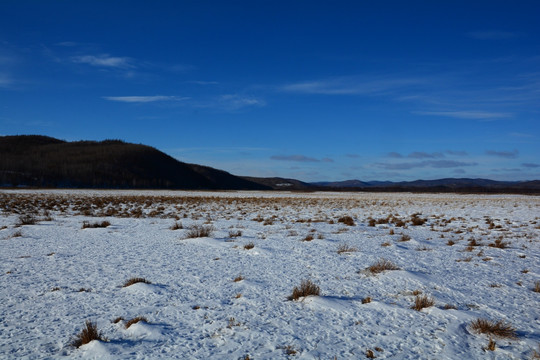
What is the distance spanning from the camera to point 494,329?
13.6 ft

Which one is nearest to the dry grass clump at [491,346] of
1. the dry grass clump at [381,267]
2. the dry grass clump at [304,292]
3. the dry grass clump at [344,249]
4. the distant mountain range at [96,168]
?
the dry grass clump at [304,292]

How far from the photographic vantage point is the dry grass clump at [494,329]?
407 centimetres

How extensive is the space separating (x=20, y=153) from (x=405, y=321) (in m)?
166

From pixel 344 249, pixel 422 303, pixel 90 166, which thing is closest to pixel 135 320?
pixel 422 303

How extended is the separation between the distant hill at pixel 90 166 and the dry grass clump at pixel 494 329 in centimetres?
11563

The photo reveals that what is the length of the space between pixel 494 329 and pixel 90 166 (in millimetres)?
137515

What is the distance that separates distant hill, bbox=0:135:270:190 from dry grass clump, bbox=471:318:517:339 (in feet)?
379

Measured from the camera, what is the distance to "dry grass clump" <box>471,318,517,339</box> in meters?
4.07

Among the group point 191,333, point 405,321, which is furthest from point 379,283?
point 191,333

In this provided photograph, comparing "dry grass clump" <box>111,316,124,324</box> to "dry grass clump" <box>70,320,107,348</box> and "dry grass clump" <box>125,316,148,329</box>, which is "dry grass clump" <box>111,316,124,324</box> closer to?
"dry grass clump" <box>125,316,148,329</box>

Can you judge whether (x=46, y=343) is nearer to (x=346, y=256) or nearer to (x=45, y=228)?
(x=346, y=256)

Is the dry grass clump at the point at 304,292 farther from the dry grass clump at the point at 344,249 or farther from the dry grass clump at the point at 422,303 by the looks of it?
the dry grass clump at the point at 344,249

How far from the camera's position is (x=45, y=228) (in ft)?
40.5

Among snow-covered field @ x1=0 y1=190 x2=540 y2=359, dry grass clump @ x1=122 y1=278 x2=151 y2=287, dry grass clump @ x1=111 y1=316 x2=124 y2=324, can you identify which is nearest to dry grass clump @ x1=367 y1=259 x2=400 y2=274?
snow-covered field @ x1=0 y1=190 x2=540 y2=359
